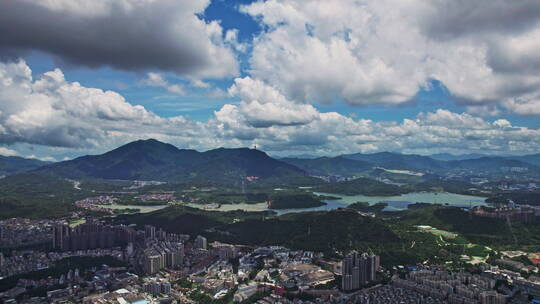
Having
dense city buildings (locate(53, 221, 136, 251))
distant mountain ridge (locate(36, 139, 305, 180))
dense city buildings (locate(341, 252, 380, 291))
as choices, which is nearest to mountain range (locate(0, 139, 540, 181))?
distant mountain ridge (locate(36, 139, 305, 180))

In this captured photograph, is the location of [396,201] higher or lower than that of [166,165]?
lower

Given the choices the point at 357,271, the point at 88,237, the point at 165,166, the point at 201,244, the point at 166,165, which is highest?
the point at 166,165

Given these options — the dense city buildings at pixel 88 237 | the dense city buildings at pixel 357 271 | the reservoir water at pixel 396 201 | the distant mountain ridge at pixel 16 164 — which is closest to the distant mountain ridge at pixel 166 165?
the distant mountain ridge at pixel 16 164

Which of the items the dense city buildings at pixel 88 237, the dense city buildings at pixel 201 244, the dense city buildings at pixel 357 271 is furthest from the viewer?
the dense city buildings at pixel 88 237

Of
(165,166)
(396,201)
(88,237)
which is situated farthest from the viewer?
(165,166)

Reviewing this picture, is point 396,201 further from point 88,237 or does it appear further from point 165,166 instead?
point 165,166

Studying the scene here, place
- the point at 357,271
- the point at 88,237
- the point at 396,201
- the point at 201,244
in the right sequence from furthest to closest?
the point at 396,201 < the point at 88,237 < the point at 201,244 < the point at 357,271

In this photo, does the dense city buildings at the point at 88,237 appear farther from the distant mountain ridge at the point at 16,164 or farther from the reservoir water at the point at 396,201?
the distant mountain ridge at the point at 16,164

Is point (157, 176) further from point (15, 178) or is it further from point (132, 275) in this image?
point (132, 275)

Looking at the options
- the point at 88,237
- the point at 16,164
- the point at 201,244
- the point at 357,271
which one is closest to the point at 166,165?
the point at 16,164
